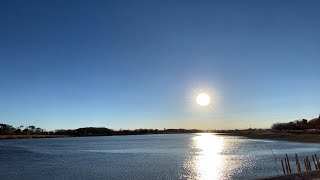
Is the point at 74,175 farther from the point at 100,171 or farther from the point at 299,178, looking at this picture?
the point at 299,178

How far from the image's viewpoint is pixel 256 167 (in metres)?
53.3

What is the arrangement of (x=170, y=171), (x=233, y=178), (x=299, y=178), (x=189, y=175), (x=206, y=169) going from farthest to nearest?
(x=206, y=169)
(x=170, y=171)
(x=189, y=175)
(x=233, y=178)
(x=299, y=178)

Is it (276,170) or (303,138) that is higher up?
(303,138)

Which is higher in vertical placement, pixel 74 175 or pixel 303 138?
pixel 303 138

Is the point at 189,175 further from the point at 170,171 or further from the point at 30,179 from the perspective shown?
the point at 30,179

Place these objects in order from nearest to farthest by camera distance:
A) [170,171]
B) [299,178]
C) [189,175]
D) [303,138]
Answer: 1. [299,178]
2. [189,175]
3. [170,171]
4. [303,138]

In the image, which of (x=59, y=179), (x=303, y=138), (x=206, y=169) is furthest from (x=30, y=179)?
(x=303, y=138)

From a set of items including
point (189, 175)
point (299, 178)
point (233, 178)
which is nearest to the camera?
point (299, 178)

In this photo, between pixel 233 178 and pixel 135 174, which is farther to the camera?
pixel 135 174

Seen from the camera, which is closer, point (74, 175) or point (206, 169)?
point (74, 175)

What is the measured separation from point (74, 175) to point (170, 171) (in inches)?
476

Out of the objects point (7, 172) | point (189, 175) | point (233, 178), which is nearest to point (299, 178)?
point (233, 178)

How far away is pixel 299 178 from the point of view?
2706 cm

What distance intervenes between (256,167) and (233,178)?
9.82 metres
